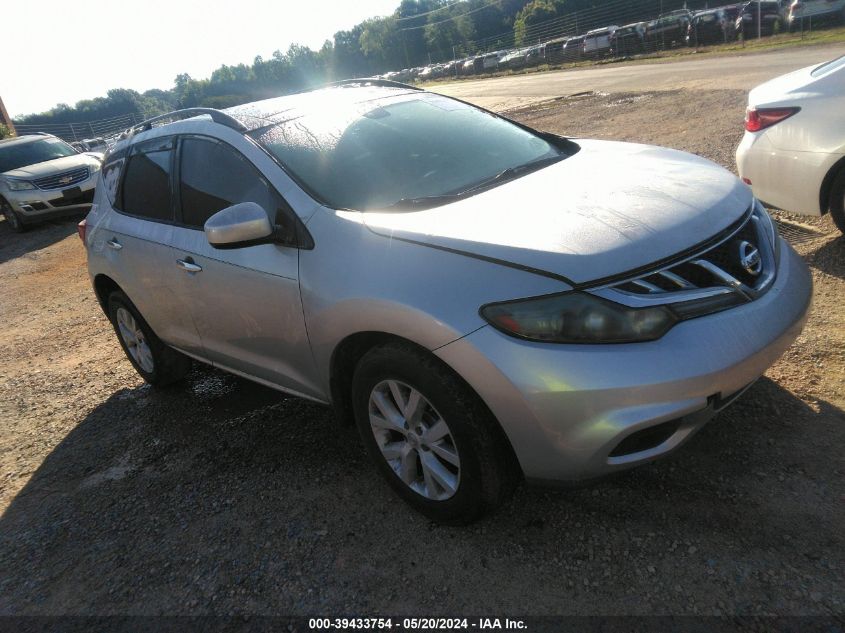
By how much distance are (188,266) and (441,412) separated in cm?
176

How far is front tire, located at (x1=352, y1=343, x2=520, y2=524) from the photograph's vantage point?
7.41ft

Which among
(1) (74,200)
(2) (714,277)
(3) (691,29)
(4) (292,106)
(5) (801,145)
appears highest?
(4) (292,106)

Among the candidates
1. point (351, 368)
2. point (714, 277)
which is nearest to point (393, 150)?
point (351, 368)

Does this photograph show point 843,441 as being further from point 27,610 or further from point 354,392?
point 27,610

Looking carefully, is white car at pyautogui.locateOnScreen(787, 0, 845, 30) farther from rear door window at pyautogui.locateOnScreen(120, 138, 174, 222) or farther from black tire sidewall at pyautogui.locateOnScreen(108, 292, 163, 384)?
black tire sidewall at pyautogui.locateOnScreen(108, 292, 163, 384)

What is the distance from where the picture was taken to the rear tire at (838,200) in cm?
Result: 414

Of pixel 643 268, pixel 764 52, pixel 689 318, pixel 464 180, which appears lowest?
pixel 764 52

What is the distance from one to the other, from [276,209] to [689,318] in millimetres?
1781

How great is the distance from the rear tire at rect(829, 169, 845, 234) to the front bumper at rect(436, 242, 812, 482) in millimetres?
2573

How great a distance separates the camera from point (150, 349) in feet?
14.1

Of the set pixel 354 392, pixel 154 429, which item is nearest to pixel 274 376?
pixel 354 392

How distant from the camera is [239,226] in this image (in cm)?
267

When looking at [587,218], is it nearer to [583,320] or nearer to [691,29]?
[583,320]

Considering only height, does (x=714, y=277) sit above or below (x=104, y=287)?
above
